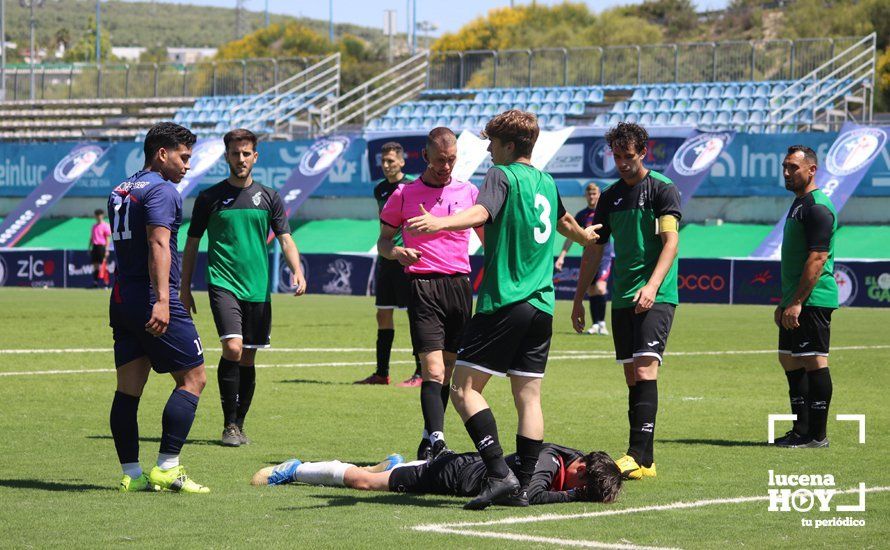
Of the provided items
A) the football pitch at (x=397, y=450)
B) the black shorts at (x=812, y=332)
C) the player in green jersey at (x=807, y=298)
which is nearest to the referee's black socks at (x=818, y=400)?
the player in green jersey at (x=807, y=298)

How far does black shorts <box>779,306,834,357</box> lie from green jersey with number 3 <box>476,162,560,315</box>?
3.67 meters

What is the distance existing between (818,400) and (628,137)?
9.46 ft

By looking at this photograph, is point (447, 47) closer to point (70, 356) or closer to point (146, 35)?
point (70, 356)

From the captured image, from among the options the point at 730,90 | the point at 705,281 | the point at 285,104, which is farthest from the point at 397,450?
the point at 285,104

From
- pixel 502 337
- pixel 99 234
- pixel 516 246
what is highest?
pixel 516 246

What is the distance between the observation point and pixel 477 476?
7.99 m

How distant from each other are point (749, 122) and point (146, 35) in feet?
552

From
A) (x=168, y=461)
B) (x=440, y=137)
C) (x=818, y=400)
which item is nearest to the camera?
(x=168, y=461)

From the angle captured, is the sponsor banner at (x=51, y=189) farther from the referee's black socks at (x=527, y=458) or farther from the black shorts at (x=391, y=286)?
the referee's black socks at (x=527, y=458)

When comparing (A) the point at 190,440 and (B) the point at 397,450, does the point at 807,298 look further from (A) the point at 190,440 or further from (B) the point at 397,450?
(A) the point at 190,440

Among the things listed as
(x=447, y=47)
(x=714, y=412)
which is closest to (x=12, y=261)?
(x=714, y=412)

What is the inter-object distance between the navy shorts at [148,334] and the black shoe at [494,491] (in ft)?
6.30

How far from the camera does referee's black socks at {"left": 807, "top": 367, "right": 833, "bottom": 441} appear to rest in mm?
10492

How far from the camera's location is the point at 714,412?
12625 mm
